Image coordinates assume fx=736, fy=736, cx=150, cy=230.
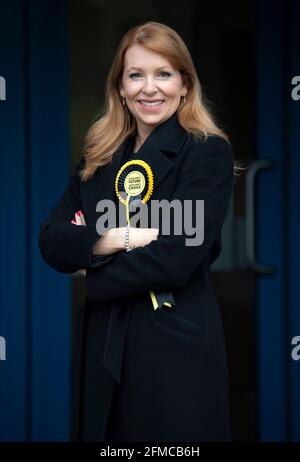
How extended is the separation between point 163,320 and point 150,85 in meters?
0.59

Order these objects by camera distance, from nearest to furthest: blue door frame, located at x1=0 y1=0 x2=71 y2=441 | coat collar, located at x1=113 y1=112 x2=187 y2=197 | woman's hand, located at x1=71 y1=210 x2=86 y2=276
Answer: coat collar, located at x1=113 y1=112 x2=187 y2=197 → woman's hand, located at x1=71 y1=210 x2=86 y2=276 → blue door frame, located at x1=0 y1=0 x2=71 y2=441

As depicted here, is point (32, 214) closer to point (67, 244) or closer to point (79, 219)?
point (79, 219)

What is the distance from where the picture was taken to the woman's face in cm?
187

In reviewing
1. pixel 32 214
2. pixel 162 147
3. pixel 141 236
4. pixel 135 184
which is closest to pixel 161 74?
pixel 162 147

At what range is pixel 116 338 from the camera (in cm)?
184

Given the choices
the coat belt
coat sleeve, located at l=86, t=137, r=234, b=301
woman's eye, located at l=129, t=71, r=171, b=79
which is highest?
woman's eye, located at l=129, t=71, r=171, b=79

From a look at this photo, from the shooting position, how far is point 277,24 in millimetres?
2779

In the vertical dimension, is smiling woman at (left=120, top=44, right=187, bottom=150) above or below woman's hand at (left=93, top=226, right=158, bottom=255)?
above

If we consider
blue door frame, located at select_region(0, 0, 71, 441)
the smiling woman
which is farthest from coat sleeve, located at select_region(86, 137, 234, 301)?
blue door frame, located at select_region(0, 0, 71, 441)

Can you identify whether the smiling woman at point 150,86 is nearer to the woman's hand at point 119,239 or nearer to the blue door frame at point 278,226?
the woman's hand at point 119,239

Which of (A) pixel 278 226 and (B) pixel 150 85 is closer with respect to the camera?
(B) pixel 150 85

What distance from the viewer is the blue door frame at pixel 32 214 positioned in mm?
2703

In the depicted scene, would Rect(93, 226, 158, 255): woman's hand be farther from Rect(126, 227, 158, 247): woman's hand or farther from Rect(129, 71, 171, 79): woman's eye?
Rect(129, 71, 171, 79): woman's eye
